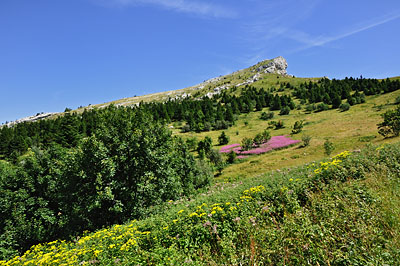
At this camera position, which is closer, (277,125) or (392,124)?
(392,124)

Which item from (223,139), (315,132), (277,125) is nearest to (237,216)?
(315,132)

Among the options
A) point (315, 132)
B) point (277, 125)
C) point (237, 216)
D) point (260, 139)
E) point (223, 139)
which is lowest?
point (315, 132)

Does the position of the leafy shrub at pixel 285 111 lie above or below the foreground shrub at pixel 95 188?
above

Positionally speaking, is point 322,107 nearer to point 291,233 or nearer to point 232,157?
point 232,157

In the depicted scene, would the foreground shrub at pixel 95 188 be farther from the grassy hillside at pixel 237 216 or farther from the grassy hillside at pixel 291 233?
the grassy hillside at pixel 291 233

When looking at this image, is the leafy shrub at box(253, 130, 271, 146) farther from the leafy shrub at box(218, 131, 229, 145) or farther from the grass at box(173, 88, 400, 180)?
the leafy shrub at box(218, 131, 229, 145)

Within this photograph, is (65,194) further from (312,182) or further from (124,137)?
(312,182)

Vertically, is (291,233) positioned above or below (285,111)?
below

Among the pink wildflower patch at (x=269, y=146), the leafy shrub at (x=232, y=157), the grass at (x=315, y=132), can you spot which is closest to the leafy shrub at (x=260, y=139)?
the pink wildflower patch at (x=269, y=146)

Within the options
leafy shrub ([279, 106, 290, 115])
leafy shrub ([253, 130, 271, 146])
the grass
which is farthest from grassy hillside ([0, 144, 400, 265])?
leafy shrub ([279, 106, 290, 115])

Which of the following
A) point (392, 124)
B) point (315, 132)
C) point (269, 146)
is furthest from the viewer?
point (315, 132)

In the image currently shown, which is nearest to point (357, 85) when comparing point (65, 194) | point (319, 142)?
point (319, 142)

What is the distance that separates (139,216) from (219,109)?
76.5m

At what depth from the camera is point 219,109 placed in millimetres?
85688
